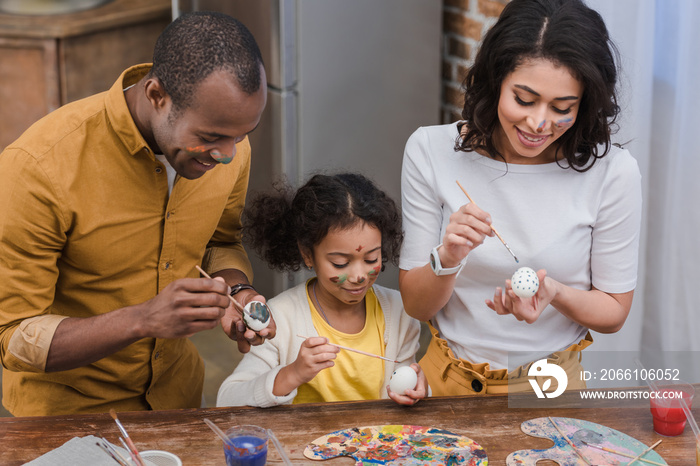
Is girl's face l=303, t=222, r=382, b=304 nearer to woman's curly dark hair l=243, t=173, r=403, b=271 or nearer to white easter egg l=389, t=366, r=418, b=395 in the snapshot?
woman's curly dark hair l=243, t=173, r=403, b=271

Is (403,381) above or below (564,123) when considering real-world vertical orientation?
below

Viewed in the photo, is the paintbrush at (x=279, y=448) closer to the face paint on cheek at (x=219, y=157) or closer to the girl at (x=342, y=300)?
A: the girl at (x=342, y=300)

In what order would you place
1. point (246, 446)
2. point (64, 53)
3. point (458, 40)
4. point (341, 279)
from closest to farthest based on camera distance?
1. point (246, 446)
2. point (341, 279)
3. point (458, 40)
4. point (64, 53)

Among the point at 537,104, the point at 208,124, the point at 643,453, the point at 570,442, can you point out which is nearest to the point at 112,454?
the point at 208,124

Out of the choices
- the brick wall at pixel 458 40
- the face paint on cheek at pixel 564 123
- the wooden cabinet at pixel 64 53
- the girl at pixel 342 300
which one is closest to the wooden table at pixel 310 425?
the girl at pixel 342 300

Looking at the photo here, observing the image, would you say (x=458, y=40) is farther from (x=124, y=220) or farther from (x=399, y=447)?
(x=399, y=447)

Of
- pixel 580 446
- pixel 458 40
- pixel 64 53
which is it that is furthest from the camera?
pixel 64 53

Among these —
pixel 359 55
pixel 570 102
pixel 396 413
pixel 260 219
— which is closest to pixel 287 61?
pixel 359 55

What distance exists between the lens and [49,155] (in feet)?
5.42

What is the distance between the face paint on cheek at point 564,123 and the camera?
177 centimetres

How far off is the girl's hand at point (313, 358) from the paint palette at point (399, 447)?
6.9 inches

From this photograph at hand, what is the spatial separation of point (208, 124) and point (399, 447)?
2.47 feet

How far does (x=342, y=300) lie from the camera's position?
2.05 meters

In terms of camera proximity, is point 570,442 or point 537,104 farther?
point 537,104
